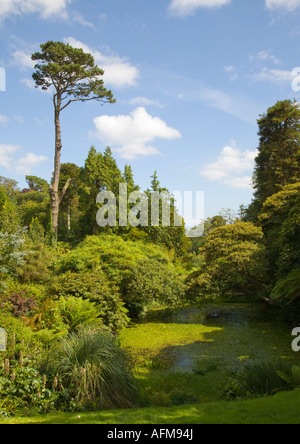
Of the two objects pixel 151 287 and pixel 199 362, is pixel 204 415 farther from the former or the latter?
pixel 151 287

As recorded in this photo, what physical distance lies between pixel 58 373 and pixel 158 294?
894 cm

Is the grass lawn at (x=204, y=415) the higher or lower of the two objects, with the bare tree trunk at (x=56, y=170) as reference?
lower

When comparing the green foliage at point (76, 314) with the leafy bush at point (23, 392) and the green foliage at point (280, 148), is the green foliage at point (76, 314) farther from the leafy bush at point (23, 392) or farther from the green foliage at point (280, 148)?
the green foliage at point (280, 148)

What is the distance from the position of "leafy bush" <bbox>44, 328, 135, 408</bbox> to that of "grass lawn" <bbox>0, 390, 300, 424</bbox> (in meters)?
0.59

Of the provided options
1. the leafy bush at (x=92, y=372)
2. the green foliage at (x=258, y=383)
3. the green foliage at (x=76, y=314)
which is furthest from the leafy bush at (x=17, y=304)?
the green foliage at (x=258, y=383)

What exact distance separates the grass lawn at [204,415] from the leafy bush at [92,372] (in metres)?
0.59

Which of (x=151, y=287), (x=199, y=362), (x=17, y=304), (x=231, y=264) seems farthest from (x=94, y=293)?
(x=231, y=264)

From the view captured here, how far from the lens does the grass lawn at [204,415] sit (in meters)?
4.52

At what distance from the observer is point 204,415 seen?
4910 millimetres

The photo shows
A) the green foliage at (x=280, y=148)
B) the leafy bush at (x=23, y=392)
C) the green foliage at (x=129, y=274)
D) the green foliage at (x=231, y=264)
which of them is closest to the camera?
the leafy bush at (x=23, y=392)

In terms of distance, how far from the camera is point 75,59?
2297cm

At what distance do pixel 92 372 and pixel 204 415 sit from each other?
2.29 metres
